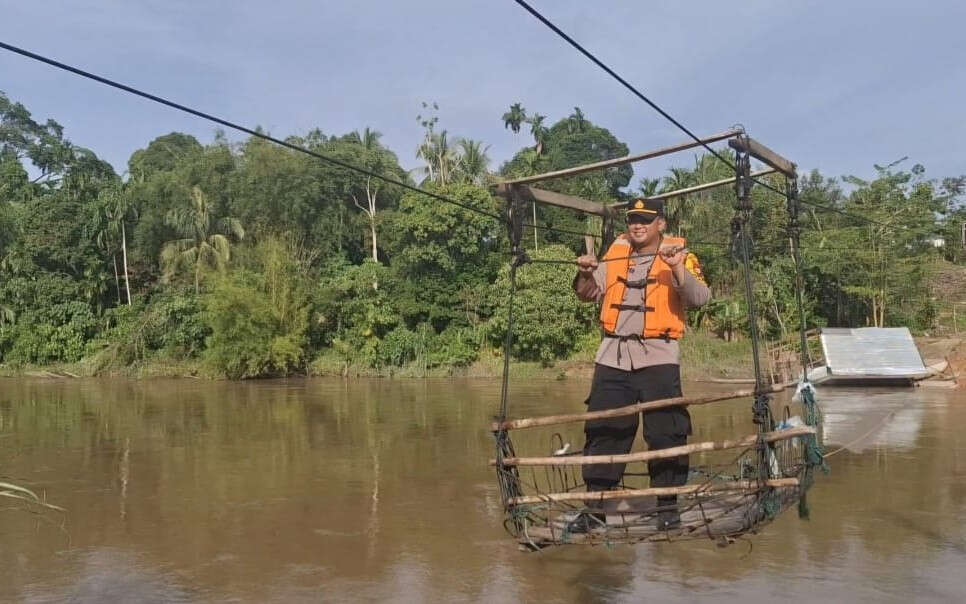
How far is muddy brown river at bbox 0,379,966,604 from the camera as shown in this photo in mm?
5332

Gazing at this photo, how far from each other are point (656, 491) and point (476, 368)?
2084 centimetres

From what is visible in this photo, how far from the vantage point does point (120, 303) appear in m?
30.3

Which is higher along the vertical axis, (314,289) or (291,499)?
(314,289)

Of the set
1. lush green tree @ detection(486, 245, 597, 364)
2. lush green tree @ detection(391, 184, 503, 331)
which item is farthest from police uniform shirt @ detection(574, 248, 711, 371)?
lush green tree @ detection(391, 184, 503, 331)

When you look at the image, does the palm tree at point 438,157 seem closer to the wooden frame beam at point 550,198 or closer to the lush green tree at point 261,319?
the lush green tree at point 261,319

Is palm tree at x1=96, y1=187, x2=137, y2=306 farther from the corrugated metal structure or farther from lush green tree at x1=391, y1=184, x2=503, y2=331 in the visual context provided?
the corrugated metal structure

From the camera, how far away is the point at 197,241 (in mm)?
28812

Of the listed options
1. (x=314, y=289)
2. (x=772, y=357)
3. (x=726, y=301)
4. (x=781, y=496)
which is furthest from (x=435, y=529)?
(x=314, y=289)

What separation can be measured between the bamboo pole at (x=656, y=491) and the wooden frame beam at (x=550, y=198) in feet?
6.01

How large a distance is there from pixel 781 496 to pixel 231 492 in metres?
6.12

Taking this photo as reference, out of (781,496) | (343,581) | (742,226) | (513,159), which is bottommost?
(343,581)

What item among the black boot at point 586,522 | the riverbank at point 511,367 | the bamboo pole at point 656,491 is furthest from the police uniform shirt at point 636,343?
the riverbank at point 511,367

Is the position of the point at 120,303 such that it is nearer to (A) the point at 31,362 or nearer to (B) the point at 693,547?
(A) the point at 31,362

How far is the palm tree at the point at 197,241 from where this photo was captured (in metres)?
→ 27.9
